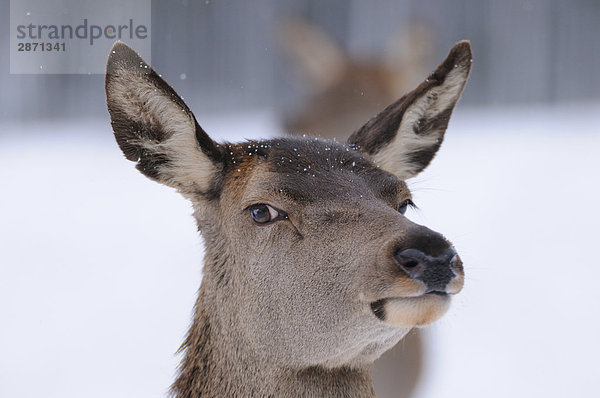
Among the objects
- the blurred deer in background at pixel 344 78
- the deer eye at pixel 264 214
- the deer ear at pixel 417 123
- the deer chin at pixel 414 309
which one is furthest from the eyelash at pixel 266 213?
the blurred deer in background at pixel 344 78

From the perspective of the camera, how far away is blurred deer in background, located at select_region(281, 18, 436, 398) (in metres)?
6.32

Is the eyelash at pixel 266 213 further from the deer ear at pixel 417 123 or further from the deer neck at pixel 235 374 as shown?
the deer ear at pixel 417 123

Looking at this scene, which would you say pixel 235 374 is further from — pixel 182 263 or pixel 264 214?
pixel 182 263

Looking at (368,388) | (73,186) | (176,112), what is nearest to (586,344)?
(368,388)

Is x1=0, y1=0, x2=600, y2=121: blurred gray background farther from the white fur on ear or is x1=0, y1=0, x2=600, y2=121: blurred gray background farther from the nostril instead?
the nostril

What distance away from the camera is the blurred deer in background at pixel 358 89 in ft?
20.7

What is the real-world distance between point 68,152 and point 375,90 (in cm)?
647

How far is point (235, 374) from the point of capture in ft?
11.7

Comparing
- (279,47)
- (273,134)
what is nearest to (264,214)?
(273,134)

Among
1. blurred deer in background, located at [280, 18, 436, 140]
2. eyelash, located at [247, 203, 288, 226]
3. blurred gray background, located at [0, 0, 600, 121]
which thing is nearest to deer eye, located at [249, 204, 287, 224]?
eyelash, located at [247, 203, 288, 226]

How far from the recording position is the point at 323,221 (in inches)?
134

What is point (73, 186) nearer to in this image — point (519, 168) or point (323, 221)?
point (519, 168)

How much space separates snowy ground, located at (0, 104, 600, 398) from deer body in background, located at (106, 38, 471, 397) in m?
0.71

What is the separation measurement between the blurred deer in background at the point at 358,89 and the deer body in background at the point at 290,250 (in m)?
2.68
